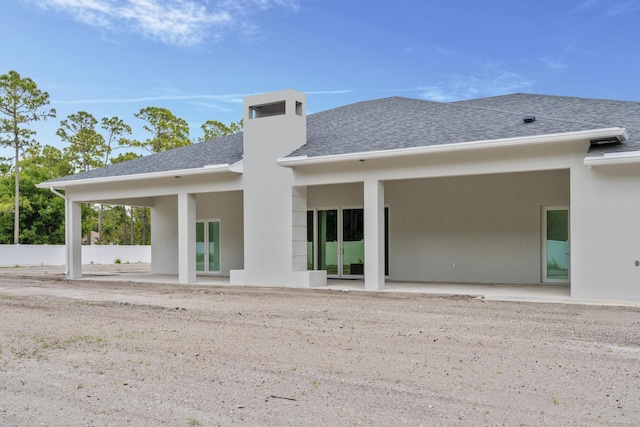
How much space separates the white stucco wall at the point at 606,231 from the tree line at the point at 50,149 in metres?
32.3

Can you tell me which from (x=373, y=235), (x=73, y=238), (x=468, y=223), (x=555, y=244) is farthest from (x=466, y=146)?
(x=73, y=238)

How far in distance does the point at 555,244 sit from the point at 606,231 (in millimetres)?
3716

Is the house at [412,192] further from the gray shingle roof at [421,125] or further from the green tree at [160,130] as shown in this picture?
the green tree at [160,130]

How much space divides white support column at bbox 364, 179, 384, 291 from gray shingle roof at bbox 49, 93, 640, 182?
1.04 m

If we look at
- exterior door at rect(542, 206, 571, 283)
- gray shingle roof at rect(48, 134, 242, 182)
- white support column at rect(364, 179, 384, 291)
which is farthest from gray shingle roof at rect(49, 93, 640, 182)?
exterior door at rect(542, 206, 571, 283)

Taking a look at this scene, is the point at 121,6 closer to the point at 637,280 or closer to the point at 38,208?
the point at 637,280

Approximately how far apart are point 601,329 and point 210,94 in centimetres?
2889

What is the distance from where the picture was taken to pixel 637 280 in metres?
11.2

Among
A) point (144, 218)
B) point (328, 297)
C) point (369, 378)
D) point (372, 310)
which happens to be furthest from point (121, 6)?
point (144, 218)

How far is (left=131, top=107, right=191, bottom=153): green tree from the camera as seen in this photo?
139ft

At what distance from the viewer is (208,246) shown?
2034 centimetres

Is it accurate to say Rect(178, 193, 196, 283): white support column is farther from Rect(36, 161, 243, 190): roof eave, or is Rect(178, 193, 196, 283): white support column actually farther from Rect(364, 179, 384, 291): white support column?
Rect(364, 179, 384, 291): white support column

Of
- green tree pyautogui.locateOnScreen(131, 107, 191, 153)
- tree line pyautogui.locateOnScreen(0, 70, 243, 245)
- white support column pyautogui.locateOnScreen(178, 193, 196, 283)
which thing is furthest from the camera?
green tree pyautogui.locateOnScreen(131, 107, 191, 153)

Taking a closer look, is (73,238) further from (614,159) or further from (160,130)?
(160,130)
